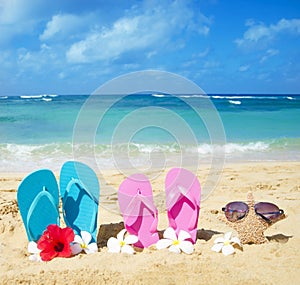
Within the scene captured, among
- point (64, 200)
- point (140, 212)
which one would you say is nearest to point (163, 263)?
point (140, 212)

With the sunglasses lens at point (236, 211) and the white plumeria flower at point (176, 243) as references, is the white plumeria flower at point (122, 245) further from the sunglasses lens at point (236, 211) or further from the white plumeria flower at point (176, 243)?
the sunglasses lens at point (236, 211)

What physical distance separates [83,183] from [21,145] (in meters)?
6.14

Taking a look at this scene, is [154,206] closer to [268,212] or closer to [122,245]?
[122,245]

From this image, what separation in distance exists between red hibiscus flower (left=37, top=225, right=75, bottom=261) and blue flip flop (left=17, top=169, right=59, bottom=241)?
150 mm

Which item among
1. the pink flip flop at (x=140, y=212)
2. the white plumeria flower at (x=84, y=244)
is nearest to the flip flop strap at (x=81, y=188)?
the white plumeria flower at (x=84, y=244)

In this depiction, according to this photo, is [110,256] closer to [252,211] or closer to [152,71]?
[252,211]

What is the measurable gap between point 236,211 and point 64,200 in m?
1.25

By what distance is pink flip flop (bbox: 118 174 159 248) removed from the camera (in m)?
2.58

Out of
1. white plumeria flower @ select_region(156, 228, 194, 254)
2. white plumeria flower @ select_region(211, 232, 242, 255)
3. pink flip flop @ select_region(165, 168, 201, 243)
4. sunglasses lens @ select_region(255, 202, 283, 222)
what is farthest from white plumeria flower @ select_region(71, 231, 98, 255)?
sunglasses lens @ select_region(255, 202, 283, 222)

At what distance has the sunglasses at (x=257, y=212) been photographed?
8.46 feet

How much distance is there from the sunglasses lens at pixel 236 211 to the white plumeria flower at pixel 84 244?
95cm

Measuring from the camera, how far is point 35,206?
2.49m

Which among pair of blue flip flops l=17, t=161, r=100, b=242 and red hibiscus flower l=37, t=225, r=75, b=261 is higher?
pair of blue flip flops l=17, t=161, r=100, b=242

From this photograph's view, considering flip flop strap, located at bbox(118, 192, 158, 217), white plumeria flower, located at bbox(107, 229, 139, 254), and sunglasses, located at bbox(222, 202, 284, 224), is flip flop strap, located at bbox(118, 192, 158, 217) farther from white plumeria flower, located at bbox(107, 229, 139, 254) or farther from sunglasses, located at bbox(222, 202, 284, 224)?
sunglasses, located at bbox(222, 202, 284, 224)
